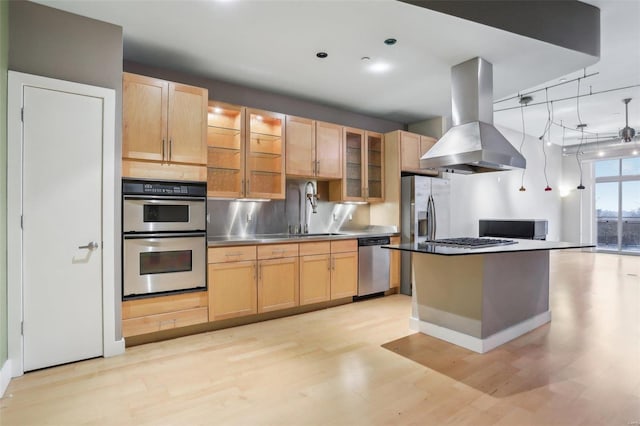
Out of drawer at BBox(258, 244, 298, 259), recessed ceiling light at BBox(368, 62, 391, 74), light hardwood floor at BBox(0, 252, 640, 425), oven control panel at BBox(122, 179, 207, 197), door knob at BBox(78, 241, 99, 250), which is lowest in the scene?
light hardwood floor at BBox(0, 252, 640, 425)

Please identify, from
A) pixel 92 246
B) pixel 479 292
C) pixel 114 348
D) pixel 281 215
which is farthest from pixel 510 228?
pixel 92 246

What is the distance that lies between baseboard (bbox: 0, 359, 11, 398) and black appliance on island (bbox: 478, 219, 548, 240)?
23.5ft

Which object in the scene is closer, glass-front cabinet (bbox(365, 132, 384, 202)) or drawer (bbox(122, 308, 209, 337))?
drawer (bbox(122, 308, 209, 337))

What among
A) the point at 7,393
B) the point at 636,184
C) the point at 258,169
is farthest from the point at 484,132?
the point at 636,184

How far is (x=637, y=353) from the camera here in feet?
9.21

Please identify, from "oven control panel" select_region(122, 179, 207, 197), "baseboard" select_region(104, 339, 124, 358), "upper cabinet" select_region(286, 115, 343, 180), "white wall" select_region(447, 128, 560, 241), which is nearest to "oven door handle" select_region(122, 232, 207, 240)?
"oven control panel" select_region(122, 179, 207, 197)

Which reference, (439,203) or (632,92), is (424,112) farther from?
(632,92)

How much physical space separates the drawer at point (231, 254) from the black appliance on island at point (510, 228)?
525cm

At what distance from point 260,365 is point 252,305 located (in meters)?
1.02

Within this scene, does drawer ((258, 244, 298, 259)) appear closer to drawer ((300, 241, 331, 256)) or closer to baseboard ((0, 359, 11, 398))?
drawer ((300, 241, 331, 256))

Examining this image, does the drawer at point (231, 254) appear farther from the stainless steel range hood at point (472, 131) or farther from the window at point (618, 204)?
the window at point (618, 204)

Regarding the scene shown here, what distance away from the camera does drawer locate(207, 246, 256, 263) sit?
3.37 m

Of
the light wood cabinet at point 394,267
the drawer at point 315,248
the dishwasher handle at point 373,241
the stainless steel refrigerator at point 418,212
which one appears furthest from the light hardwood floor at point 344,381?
the stainless steel refrigerator at point 418,212

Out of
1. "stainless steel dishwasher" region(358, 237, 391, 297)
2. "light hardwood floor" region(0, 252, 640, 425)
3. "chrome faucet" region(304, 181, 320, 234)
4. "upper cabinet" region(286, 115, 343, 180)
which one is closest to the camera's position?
"light hardwood floor" region(0, 252, 640, 425)
